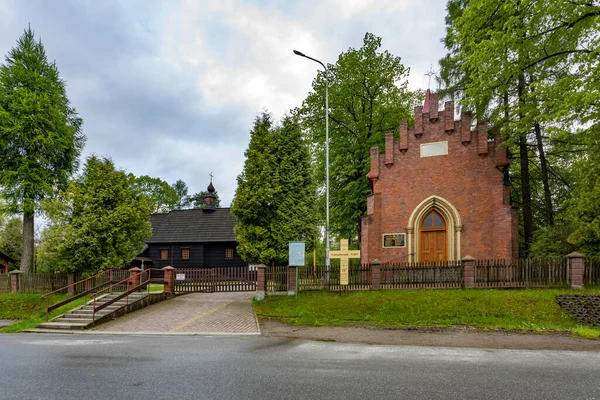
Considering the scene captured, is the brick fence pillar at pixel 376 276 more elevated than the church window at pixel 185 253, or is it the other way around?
the brick fence pillar at pixel 376 276

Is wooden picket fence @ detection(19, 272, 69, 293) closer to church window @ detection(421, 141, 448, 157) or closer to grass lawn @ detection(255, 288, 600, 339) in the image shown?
grass lawn @ detection(255, 288, 600, 339)

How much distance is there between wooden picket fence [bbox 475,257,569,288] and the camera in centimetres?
1331

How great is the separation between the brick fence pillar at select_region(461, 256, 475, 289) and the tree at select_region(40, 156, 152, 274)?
16.2 meters

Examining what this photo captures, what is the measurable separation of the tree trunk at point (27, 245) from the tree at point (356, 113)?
19590 millimetres

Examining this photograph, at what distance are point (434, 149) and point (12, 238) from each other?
46.2 metres

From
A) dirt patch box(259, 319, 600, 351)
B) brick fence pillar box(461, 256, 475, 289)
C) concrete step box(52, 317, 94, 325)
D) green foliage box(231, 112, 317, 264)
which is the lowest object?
concrete step box(52, 317, 94, 325)

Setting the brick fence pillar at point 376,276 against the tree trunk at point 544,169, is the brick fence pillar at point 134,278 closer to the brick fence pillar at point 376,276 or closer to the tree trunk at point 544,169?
the brick fence pillar at point 376,276

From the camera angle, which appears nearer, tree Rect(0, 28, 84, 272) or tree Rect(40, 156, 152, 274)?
tree Rect(40, 156, 152, 274)

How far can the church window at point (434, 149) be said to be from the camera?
1920 centimetres

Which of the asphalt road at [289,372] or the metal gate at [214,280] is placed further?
the metal gate at [214,280]

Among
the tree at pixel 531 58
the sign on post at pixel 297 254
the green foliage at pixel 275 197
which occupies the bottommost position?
the sign on post at pixel 297 254

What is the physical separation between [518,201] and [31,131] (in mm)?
31996

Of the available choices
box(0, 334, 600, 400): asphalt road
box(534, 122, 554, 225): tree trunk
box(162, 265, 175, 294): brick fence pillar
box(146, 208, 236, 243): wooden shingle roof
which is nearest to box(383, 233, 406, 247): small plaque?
box(534, 122, 554, 225): tree trunk

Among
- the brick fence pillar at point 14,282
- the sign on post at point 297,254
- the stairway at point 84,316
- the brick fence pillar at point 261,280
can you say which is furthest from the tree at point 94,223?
the sign on post at point 297,254
